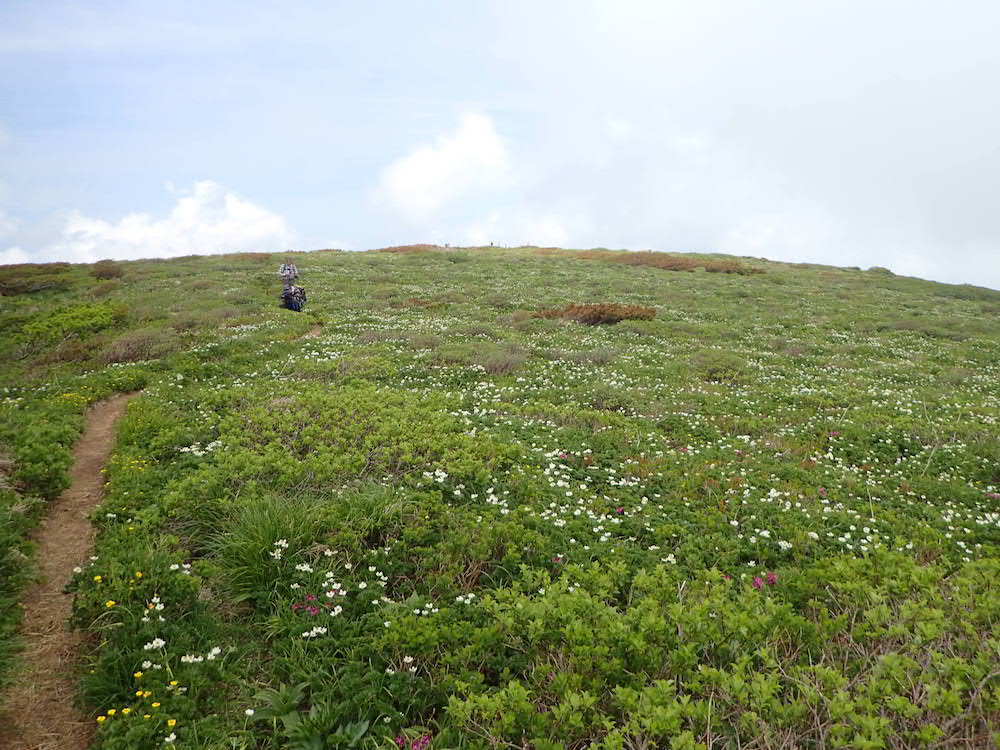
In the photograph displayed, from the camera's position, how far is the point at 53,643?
19.4 ft

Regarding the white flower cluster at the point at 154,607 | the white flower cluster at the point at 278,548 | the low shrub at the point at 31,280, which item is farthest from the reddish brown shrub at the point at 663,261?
the white flower cluster at the point at 154,607

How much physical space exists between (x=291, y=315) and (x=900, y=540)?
24.1m

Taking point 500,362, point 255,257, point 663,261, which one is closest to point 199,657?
point 500,362

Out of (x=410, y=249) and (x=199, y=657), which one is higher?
(x=410, y=249)

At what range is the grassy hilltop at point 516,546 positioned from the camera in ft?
15.8

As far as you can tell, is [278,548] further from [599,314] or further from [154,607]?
[599,314]

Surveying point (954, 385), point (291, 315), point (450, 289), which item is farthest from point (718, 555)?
point (450, 289)

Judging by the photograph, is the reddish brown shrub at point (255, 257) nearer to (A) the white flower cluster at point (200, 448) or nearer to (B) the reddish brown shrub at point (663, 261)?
(B) the reddish brown shrub at point (663, 261)

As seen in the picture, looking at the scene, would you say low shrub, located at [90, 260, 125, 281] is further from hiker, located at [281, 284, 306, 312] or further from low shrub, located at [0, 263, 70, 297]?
hiker, located at [281, 284, 306, 312]

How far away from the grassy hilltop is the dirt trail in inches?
8.3

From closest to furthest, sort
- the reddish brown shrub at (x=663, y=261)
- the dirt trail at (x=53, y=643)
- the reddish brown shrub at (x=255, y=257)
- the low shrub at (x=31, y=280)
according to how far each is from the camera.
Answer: the dirt trail at (x=53, y=643), the low shrub at (x=31, y=280), the reddish brown shrub at (x=255, y=257), the reddish brown shrub at (x=663, y=261)

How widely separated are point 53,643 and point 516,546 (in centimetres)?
540

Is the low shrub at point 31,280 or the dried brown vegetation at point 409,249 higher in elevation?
the dried brown vegetation at point 409,249

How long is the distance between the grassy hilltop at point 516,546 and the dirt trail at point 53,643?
210 mm
